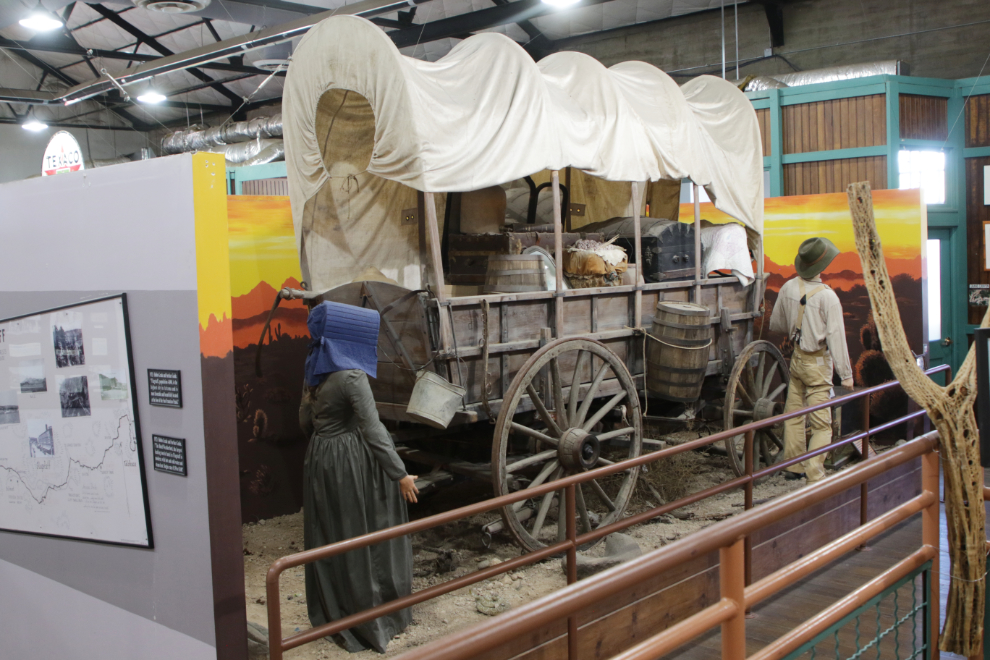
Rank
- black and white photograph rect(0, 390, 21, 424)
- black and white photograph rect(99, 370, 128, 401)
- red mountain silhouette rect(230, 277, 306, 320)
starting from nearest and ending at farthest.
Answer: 1. black and white photograph rect(99, 370, 128, 401)
2. black and white photograph rect(0, 390, 21, 424)
3. red mountain silhouette rect(230, 277, 306, 320)

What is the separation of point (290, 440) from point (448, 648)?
5010 mm

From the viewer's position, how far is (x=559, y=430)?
5.06m

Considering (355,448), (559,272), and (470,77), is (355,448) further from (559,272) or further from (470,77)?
(470,77)

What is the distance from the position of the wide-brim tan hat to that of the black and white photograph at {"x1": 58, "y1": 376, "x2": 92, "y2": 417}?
16.4ft

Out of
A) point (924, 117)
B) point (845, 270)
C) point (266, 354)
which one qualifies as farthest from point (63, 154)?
point (924, 117)

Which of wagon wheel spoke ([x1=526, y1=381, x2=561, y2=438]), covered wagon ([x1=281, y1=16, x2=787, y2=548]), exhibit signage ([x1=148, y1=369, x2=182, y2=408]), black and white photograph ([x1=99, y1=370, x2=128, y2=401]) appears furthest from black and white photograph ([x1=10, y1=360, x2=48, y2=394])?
wagon wheel spoke ([x1=526, y1=381, x2=561, y2=438])

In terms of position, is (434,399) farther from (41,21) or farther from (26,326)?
(41,21)

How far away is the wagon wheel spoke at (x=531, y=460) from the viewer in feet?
15.5

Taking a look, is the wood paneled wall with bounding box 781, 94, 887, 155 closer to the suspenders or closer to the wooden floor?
the suspenders

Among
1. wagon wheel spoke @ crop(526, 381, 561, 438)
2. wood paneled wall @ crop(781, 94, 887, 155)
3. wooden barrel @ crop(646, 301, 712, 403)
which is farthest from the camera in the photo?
wood paneled wall @ crop(781, 94, 887, 155)

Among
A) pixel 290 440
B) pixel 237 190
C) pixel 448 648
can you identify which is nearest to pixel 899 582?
pixel 448 648

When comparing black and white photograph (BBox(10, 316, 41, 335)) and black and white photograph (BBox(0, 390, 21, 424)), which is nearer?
black and white photograph (BBox(10, 316, 41, 335))

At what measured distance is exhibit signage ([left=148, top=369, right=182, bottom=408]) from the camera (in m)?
2.96

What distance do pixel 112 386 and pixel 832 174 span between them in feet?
27.6
